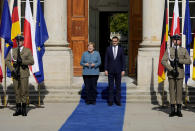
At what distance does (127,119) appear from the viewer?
9.35 metres

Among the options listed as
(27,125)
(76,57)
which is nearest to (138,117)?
(27,125)

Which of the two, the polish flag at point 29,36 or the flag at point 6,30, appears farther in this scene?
the polish flag at point 29,36

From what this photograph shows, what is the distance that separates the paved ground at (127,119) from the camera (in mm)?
8384

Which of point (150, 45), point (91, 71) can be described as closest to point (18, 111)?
point (91, 71)

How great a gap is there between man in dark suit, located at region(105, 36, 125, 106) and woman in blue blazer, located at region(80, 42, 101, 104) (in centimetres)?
31

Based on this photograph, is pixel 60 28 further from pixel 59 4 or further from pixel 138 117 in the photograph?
pixel 138 117

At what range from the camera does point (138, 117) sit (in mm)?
9586

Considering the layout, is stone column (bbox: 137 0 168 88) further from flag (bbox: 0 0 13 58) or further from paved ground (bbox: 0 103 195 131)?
flag (bbox: 0 0 13 58)

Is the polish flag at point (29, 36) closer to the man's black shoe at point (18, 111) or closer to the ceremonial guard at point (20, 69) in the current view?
the ceremonial guard at point (20, 69)

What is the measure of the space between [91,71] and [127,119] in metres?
2.50

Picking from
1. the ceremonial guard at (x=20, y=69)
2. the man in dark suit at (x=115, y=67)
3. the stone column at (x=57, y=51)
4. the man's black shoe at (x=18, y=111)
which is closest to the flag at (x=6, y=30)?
the ceremonial guard at (x=20, y=69)

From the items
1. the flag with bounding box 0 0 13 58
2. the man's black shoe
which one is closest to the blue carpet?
the man's black shoe

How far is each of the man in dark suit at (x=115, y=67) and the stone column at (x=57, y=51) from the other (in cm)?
177

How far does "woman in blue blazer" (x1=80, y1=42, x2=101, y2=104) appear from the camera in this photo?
11.5m
